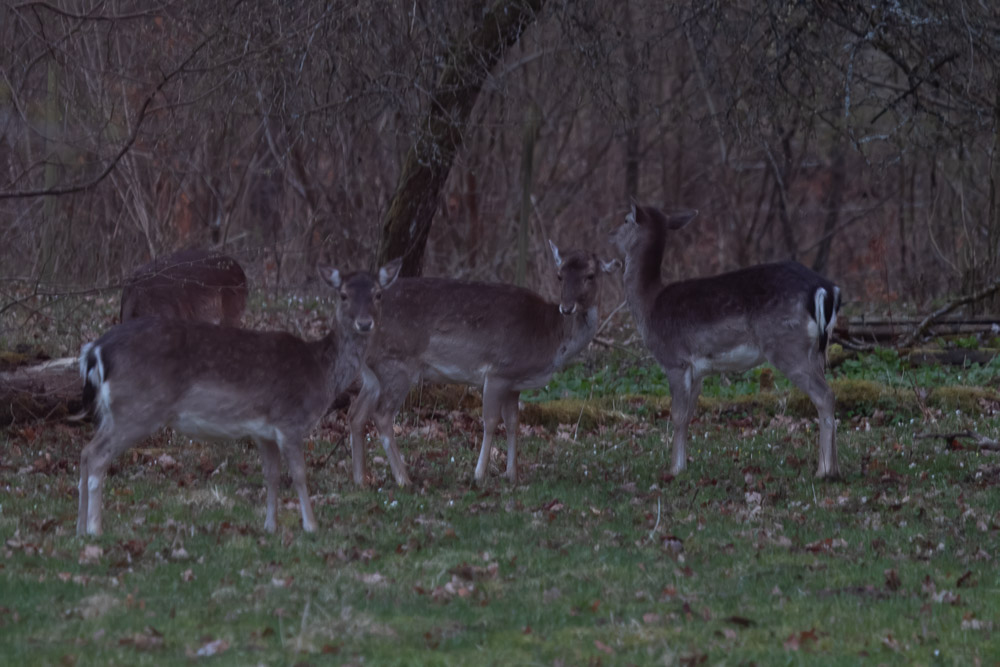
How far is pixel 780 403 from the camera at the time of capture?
12570 millimetres

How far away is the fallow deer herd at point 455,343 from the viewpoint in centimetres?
763

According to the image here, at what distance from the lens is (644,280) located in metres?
10.8

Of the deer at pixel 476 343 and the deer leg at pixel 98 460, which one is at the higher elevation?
the deer at pixel 476 343

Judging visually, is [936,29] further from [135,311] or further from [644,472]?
[135,311]

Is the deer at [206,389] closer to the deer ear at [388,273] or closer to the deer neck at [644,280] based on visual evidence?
the deer ear at [388,273]

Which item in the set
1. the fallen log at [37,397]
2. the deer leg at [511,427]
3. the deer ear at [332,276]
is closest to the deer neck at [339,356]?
the deer ear at [332,276]

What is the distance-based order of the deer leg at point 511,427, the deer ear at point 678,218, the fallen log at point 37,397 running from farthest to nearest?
the deer ear at point 678,218 < the fallen log at point 37,397 < the deer leg at point 511,427

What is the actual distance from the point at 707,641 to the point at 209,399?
335 cm

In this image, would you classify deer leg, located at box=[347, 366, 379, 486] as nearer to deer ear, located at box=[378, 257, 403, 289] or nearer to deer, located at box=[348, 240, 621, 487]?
deer, located at box=[348, 240, 621, 487]

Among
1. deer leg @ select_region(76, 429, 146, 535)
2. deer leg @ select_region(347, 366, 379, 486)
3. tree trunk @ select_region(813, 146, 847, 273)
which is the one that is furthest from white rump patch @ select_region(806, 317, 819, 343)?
tree trunk @ select_region(813, 146, 847, 273)

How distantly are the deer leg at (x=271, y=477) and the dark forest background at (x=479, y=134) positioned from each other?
2.38 m

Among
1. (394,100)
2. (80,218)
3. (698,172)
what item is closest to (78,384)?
(394,100)

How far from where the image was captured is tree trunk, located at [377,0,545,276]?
11.4 metres

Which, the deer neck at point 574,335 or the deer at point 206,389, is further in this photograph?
the deer neck at point 574,335
